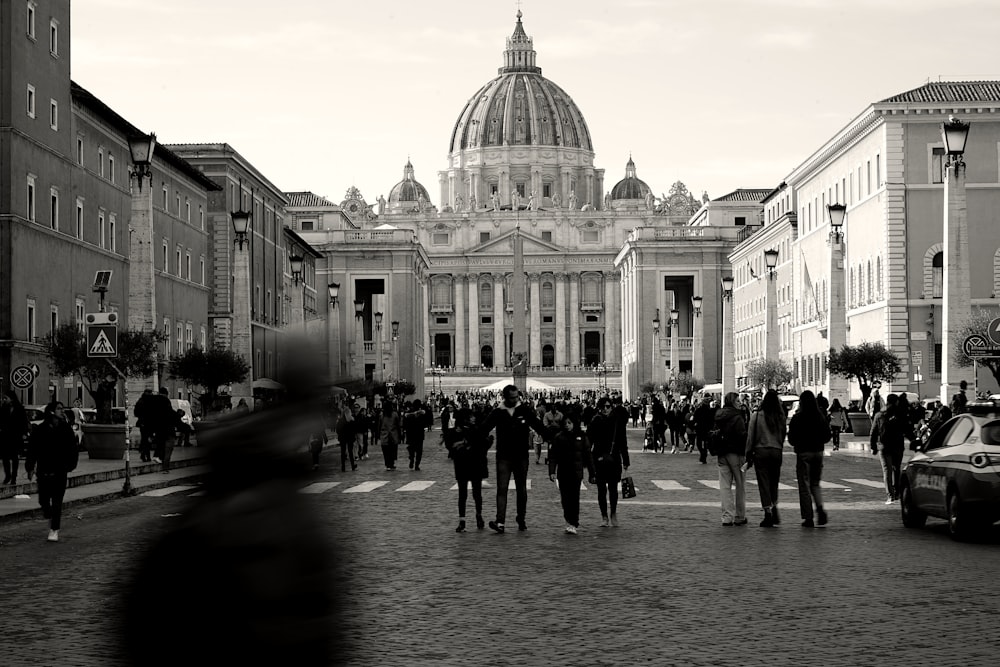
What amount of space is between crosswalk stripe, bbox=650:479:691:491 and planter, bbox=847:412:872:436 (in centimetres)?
2025

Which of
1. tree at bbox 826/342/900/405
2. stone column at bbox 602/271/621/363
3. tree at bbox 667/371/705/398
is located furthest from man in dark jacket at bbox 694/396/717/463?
stone column at bbox 602/271/621/363

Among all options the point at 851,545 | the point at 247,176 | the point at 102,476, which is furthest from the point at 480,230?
the point at 851,545

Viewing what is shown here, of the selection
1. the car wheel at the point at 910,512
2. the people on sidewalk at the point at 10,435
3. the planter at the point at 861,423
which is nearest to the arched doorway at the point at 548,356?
the planter at the point at 861,423

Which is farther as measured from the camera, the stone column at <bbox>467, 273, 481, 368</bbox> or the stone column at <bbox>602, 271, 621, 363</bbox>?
the stone column at <bbox>467, 273, 481, 368</bbox>

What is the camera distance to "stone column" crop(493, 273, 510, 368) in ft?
596

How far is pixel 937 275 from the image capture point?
61750 millimetres

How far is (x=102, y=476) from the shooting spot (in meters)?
28.9

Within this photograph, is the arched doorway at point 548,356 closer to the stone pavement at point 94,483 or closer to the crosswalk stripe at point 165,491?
the stone pavement at point 94,483

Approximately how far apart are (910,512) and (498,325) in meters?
164

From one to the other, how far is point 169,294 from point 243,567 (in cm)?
5885

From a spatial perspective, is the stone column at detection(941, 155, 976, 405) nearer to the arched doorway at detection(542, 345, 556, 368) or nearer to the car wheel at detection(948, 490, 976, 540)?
the car wheel at detection(948, 490, 976, 540)

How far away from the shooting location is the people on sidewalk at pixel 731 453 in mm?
18516

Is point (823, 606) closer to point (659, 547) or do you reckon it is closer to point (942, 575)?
point (942, 575)

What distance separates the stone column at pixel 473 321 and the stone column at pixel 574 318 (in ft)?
34.6
